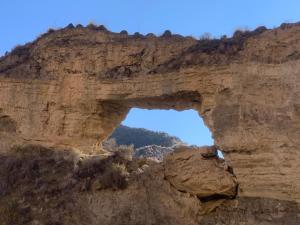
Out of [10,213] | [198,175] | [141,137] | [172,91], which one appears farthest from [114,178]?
[141,137]

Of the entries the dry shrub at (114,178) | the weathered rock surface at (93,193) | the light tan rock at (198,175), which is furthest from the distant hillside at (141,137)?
the light tan rock at (198,175)

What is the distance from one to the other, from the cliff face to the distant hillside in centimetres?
1946

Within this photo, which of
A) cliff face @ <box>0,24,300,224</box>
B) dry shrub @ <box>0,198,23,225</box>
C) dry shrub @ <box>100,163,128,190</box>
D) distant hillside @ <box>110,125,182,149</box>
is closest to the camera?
cliff face @ <box>0,24,300,224</box>

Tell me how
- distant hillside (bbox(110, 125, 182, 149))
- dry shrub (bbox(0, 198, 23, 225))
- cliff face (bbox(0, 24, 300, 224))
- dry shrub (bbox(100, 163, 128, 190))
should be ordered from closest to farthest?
cliff face (bbox(0, 24, 300, 224))
dry shrub (bbox(0, 198, 23, 225))
dry shrub (bbox(100, 163, 128, 190))
distant hillside (bbox(110, 125, 182, 149))

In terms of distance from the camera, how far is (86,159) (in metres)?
14.4

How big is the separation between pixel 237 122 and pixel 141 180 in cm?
313

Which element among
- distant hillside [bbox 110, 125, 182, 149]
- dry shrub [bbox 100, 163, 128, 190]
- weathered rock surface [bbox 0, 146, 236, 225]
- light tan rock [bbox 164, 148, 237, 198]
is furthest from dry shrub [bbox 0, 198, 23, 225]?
distant hillside [bbox 110, 125, 182, 149]

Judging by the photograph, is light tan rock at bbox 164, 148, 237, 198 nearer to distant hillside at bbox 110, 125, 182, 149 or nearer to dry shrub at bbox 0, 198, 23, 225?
dry shrub at bbox 0, 198, 23, 225

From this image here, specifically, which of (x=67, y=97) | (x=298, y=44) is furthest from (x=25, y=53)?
(x=298, y=44)

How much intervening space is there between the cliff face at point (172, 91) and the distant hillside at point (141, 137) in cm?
1946

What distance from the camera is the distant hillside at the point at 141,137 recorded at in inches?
1422

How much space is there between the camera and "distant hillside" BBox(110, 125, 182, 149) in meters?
36.1

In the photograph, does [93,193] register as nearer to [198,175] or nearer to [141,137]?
[198,175]

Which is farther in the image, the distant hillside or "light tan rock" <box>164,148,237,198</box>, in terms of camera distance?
the distant hillside
